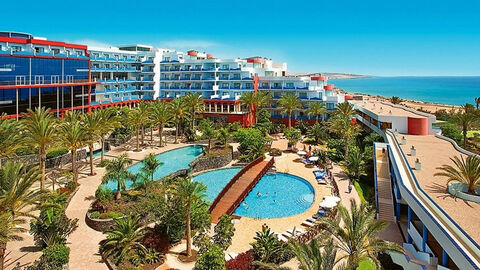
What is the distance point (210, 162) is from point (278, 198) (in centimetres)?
1221

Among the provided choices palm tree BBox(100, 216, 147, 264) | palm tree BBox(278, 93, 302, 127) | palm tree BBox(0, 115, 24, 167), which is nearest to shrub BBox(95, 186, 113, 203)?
palm tree BBox(100, 216, 147, 264)

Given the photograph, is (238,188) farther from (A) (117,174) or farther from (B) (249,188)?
(A) (117,174)

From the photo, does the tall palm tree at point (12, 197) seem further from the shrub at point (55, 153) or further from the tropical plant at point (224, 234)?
the shrub at point (55, 153)

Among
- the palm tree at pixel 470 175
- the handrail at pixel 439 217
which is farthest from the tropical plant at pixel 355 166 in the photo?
the palm tree at pixel 470 175

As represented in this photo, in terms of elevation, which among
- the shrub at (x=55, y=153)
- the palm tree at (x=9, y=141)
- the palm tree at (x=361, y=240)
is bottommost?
the palm tree at (x=361, y=240)

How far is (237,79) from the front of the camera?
6906 cm

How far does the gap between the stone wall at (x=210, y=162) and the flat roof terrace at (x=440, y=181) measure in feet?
69.7

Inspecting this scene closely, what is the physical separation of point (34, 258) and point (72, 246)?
7.59 ft

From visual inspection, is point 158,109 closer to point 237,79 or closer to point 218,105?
point 218,105

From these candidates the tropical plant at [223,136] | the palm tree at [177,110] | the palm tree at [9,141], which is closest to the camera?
the palm tree at [9,141]

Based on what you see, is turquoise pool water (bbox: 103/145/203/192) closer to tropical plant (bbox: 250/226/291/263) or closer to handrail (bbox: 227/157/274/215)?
handrail (bbox: 227/157/274/215)

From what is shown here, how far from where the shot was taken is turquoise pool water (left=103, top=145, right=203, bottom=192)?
1559 inches

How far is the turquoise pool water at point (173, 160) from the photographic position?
39594 mm

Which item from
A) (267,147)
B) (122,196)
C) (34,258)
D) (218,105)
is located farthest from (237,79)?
(34,258)
